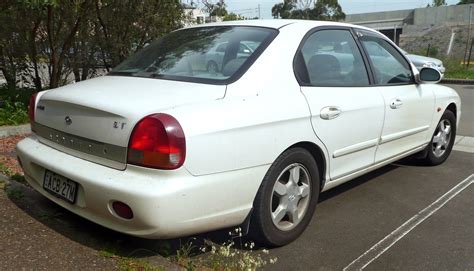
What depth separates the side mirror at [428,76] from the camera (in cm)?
447

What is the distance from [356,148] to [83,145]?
2.08 m

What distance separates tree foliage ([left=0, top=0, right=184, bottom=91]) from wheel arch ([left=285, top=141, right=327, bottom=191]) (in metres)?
4.80

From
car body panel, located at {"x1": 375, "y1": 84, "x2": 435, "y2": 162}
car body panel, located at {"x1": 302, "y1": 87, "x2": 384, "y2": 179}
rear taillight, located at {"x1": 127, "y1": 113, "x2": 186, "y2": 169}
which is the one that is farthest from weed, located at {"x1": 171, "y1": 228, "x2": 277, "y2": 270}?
car body panel, located at {"x1": 375, "y1": 84, "x2": 435, "y2": 162}

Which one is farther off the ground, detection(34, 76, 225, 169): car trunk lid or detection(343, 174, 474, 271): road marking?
detection(34, 76, 225, 169): car trunk lid

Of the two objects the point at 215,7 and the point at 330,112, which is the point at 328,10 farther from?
the point at 330,112

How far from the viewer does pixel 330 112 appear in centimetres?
331

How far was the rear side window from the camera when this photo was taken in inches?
131

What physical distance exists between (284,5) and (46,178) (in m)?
45.1

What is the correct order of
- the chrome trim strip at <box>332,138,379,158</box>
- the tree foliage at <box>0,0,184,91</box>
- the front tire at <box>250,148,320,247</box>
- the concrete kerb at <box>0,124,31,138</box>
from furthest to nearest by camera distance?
the tree foliage at <box>0,0,184,91</box>
the concrete kerb at <box>0,124,31,138</box>
the chrome trim strip at <box>332,138,379,158</box>
the front tire at <box>250,148,320,247</box>

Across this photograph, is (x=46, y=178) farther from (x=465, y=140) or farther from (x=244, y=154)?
(x=465, y=140)

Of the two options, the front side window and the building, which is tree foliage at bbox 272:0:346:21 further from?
the front side window

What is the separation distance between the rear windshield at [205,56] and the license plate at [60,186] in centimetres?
91

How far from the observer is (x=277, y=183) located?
9.96 feet

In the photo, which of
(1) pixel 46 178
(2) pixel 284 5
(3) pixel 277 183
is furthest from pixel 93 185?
(2) pixel 284 5
